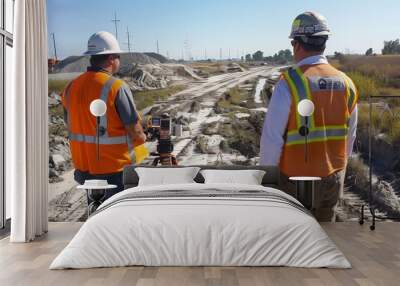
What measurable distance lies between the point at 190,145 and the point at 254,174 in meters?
1.10

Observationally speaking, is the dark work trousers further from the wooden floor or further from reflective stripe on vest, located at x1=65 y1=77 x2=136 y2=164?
the wooden floor

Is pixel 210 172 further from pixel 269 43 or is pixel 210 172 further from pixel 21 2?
pixel 21 2

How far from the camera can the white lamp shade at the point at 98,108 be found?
7.05m

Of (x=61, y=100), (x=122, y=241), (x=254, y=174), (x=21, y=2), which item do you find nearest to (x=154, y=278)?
(x=122, y=241)

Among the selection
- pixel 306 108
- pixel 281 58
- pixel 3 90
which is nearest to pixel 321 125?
pixel 306 108

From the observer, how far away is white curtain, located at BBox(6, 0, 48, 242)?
5969mm

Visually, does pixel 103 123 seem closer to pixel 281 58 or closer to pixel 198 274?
pixel 281 58

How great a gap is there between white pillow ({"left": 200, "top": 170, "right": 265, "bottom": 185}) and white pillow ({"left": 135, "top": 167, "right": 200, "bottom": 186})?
199 millimetres

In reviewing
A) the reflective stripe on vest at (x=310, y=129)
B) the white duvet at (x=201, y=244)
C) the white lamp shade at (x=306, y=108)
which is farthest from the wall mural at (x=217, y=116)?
the white duvet at (x=201, y=244)

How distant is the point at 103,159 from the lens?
733 cm

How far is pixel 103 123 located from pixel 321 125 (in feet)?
8.18

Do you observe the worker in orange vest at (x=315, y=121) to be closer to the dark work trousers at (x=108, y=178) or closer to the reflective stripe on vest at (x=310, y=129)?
the reflective stripe on vest at (x=310, y=129)

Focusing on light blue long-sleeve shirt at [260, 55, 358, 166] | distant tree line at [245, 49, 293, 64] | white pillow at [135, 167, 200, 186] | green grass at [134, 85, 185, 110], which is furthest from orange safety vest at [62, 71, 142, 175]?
distant tree line at [245, 49, 293, 64]

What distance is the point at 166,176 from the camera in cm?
665
